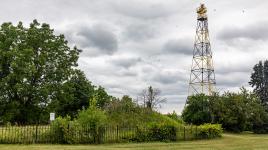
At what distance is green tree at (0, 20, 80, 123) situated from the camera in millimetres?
51656

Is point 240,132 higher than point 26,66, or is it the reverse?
point 26,66

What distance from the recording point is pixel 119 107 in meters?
39.8

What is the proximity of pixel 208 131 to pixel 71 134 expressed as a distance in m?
13.6

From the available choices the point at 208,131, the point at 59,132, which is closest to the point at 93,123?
the point at 59,132

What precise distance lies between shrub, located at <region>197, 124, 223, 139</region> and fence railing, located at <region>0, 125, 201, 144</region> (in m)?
3.60

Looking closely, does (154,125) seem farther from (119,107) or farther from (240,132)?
(240,132)

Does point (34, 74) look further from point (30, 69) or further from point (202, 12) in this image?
point (202, 12)

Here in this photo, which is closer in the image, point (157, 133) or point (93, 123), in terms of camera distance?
point (93, 123)

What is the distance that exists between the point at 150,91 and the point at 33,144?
55797 mm

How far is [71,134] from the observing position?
30578mm

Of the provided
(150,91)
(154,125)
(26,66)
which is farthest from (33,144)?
(150,91)

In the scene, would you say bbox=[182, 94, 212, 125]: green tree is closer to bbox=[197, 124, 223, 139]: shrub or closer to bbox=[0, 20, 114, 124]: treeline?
bbox=[0, 20, 114, 124]: treeline

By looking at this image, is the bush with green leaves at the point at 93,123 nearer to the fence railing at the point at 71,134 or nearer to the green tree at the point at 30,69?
the fence railing at the point at 71,134

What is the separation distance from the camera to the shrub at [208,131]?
124 ft
